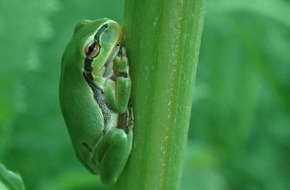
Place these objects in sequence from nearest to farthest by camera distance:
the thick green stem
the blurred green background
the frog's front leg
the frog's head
Answer: 1. the thick green stem
2. the frog's front leg
3. the frog's head
4. the blurred green background

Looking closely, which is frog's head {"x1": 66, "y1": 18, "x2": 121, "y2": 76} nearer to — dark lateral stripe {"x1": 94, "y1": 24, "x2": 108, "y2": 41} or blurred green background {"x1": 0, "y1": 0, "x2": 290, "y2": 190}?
dark lateral stripe {"x1": 94, "y1": 24, "x2": 108, "y2": 41}

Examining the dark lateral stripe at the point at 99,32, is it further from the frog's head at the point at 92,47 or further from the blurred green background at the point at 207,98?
the blurred green background at the point at 207,98

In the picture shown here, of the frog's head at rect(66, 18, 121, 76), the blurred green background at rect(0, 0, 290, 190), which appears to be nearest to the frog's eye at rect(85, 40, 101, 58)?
the frog's head at rect(66, 18, 121, 76)

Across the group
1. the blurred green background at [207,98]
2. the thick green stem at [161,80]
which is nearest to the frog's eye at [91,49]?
the blurred green background at [207,98]

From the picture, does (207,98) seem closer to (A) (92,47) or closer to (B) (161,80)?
(A) (92,47)

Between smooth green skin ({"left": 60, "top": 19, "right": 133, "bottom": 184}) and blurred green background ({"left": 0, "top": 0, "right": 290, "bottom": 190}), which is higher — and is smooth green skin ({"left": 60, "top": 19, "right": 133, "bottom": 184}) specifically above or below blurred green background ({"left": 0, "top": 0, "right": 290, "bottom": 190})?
above

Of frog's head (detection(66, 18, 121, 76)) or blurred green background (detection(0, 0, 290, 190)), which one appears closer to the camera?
frog's head (detection(66, 18, 121, 76))

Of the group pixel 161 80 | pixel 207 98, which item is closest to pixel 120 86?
pixel 161 80

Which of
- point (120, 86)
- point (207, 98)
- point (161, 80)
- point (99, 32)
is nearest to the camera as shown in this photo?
point (161, 80)

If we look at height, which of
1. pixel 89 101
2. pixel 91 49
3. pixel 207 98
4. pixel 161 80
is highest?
pixel 161 80
